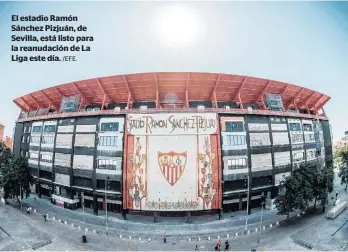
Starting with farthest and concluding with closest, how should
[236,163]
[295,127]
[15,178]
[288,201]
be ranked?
[295,127] < [15,178] < [236,163] < [288,201]

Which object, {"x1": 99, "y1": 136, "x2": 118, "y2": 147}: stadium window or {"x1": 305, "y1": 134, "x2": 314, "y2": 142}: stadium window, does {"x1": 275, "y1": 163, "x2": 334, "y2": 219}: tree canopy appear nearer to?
{"x1": 305, "y1": 134, "x2": 314, "y2": 142}: stadium window

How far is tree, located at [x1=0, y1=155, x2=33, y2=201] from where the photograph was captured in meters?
40.5

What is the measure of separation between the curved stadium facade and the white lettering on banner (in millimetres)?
161

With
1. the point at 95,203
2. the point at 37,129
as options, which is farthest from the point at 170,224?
the point at 37,129

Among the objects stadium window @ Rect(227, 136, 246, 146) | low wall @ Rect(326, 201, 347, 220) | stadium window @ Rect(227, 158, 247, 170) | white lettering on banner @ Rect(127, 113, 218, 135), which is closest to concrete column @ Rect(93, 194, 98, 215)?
white lettering on banner @ Rect(127, 113, 218, 135)

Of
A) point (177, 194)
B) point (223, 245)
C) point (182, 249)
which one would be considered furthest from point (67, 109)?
point (223, 245)

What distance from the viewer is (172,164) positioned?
120ft

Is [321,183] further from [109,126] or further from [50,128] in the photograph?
[50,128]

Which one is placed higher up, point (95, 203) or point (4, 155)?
point (4, 155)

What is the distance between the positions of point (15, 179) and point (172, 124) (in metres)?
29.6

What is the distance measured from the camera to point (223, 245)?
2831cm

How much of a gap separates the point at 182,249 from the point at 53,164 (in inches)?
1230

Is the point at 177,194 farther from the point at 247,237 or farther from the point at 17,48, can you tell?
the point at 17,48

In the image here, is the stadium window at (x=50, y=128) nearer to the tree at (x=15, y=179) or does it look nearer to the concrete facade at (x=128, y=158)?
the concrete facade at (x=128, y=158)
